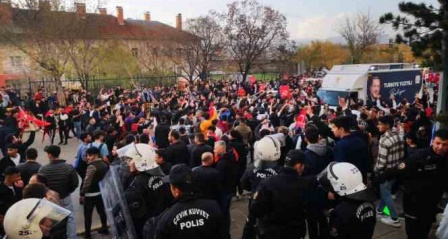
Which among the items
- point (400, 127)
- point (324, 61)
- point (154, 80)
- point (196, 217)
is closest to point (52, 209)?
point (196, 217)

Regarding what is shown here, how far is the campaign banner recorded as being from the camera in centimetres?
1636

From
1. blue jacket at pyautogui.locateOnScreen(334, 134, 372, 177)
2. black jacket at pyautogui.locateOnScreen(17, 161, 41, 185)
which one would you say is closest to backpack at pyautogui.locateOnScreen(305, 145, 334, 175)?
blue jacket at pyautogui.locateOnScreen(334, 134, 372, 177)

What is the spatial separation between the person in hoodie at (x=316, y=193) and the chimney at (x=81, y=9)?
68.1ft

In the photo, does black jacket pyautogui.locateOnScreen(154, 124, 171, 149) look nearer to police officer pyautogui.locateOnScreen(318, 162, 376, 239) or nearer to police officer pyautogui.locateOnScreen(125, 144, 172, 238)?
police officer pyautogui.locateOnScreen(125, 144, 172, 238)

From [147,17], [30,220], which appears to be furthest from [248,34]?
[30,220]

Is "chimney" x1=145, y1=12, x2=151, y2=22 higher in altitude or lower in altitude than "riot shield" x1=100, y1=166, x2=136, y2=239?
higher

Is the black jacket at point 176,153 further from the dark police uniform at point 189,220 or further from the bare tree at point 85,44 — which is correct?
the bare tree at point 85,44

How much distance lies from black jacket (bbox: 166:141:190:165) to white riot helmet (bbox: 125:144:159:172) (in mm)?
2530

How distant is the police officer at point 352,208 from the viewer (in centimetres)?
359

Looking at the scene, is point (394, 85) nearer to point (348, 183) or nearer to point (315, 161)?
point (315, 161)

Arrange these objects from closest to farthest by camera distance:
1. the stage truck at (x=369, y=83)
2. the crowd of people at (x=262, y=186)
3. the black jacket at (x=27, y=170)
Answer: the crowd of people at (x=262, y=186), the black jacket at (x=27, y=170), the stage truck at (x=369, y=83)

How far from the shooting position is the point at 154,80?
1214 inches

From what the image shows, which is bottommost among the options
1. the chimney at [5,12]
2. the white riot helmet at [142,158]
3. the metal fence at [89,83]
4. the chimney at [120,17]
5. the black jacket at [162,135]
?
the black jacket at [162,135]

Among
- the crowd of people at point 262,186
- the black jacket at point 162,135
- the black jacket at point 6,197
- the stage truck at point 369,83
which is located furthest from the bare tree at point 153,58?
the black jacket at point 6,197
